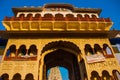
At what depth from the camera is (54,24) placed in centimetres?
1833

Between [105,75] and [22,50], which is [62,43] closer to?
[22,50]

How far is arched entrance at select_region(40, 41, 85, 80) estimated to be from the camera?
18328 mm

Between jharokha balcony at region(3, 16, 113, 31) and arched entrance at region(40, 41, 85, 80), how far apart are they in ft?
6.00

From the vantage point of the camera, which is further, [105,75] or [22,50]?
[22,50]

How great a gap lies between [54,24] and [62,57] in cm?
458

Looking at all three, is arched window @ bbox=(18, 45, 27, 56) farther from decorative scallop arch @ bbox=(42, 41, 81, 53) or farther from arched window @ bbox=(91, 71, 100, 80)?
arched window @ bbox=(91, 71, 100, 80)

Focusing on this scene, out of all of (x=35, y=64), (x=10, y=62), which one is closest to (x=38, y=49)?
(x=35, y=64)

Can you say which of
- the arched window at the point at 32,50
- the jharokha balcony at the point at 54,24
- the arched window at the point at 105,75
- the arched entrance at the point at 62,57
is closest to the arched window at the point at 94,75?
the arched window at the point at 105,75

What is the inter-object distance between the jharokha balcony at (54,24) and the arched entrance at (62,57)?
1.83 m

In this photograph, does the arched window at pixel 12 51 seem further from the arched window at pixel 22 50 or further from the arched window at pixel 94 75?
the arched window at pixel 94 75

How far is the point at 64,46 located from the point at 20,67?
5.47 m

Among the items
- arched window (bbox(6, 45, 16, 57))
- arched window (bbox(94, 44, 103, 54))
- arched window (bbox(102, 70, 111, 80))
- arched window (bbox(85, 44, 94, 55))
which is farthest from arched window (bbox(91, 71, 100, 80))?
arched window (bbox(6, 45, 16, 57))

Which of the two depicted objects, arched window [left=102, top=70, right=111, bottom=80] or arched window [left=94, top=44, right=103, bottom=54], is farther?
arched window [left=94, top=44, right=103, bottom=54]

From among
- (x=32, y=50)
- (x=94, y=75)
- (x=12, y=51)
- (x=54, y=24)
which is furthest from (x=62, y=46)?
(x=12, y=51)
